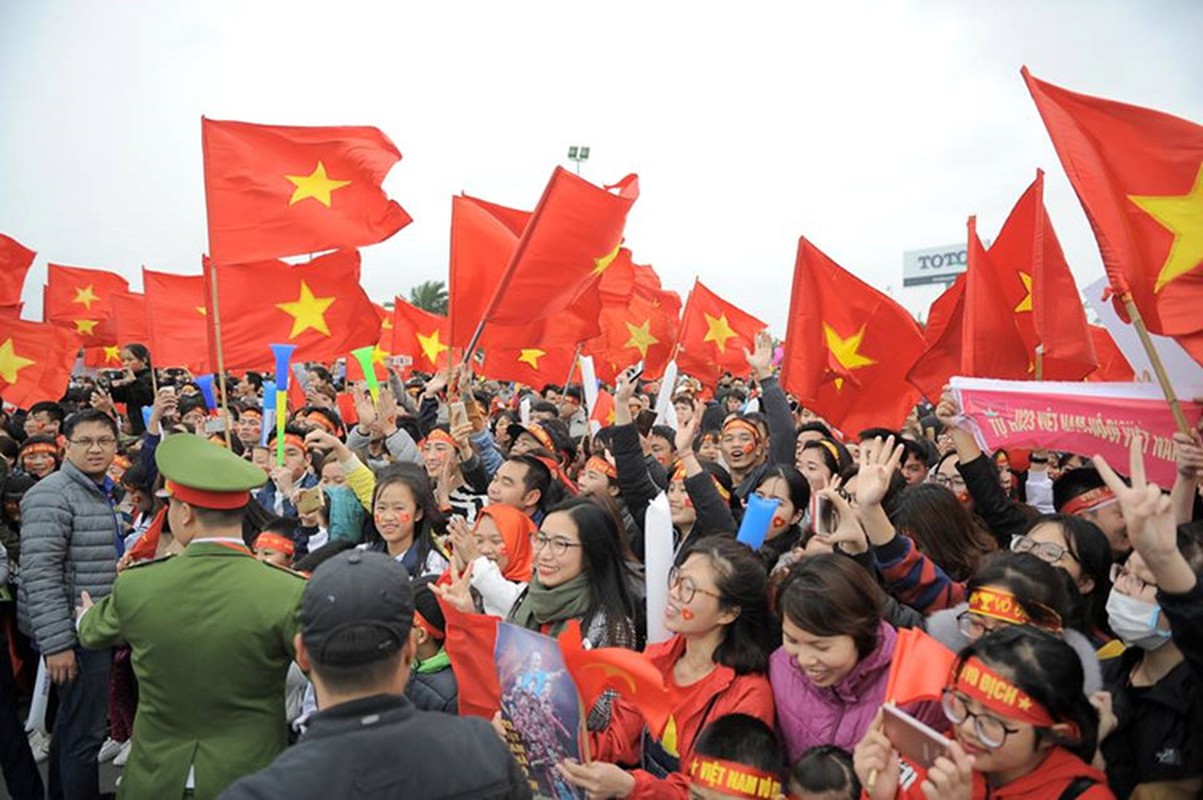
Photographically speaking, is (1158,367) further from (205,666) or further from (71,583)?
(71,583)

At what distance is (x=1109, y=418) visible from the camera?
348cm

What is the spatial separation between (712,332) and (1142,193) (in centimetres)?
674

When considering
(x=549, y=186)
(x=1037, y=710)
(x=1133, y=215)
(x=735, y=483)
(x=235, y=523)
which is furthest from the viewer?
(x=735, y=483)

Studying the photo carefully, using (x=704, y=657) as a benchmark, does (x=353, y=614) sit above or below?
above

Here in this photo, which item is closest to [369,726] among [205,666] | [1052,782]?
[205,666]

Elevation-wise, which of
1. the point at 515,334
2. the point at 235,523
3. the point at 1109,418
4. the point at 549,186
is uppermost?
the point at 549,186

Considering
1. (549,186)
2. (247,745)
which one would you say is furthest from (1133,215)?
(247,745)

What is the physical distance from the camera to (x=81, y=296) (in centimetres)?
1333

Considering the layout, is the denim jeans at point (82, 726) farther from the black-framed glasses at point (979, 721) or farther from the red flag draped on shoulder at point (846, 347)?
the red flag draped on shoulder at point (846, 347)

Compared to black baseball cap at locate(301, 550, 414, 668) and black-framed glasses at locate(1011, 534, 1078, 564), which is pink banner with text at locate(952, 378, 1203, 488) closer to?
black-framed glasses at locate(1011, 534, 1078, 564)

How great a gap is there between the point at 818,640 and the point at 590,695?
69 cm

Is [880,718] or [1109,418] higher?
[1109,418]

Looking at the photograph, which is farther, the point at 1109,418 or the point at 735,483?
the point at 735,483

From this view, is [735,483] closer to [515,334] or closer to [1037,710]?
[515,334]
